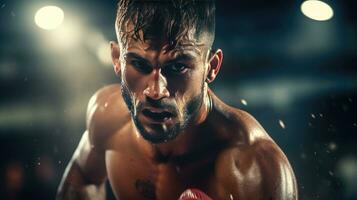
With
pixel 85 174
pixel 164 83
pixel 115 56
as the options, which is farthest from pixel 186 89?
pixel 85 174

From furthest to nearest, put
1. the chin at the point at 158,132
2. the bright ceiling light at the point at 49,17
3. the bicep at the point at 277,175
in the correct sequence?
the bright ceiling light at the point at 49,17 < the chin at the point at 158,132 < the bicep at the point at 277,175

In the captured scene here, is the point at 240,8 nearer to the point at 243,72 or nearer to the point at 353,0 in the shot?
the point at 243,72

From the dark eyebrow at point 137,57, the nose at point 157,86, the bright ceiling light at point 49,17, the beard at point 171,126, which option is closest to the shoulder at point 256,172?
the beard at point 171,126

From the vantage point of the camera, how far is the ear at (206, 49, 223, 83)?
169cm

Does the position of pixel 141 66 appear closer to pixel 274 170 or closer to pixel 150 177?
pixel 150 177

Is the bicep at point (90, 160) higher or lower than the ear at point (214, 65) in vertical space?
lower

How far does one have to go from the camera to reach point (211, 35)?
5.52 feet

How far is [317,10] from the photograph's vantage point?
5.60 feet

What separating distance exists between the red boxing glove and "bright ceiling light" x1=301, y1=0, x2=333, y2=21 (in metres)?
0.78

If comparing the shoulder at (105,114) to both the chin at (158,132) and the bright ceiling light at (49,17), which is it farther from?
the bright ceiling light at (49,17)

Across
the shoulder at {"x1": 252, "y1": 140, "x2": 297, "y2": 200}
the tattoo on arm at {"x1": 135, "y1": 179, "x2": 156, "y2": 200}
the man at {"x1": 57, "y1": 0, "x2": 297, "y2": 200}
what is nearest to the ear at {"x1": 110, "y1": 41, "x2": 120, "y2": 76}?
the man at {"x1": 57, "y1": 0, "x2": 297, "y2": 200}

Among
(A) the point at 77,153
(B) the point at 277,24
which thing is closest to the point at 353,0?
(B) the point at 277,24

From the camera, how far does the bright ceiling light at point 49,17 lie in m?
1.80

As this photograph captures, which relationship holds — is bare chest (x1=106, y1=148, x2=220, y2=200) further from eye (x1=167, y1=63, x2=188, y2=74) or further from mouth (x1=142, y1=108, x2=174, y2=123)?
eye (x1=167, y1=63, x2=188, y2=74)
